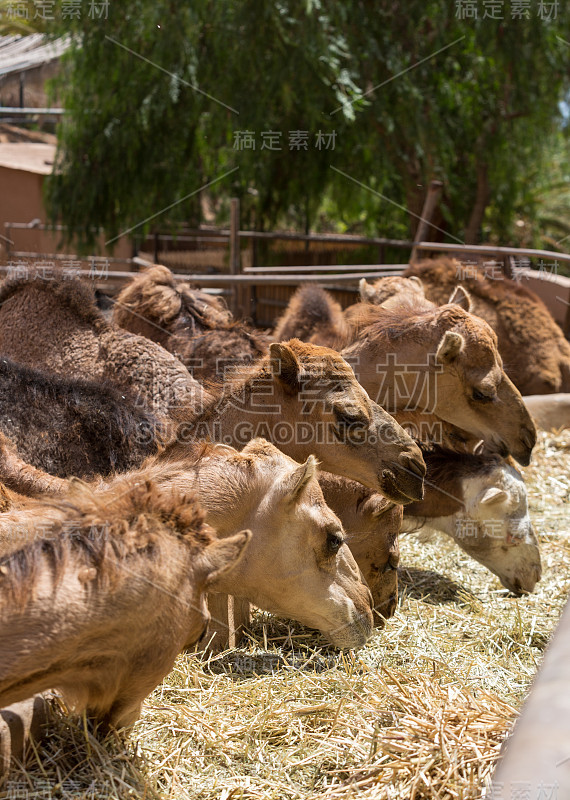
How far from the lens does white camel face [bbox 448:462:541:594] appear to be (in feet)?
14.6

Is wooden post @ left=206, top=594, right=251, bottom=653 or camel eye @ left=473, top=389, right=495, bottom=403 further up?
camel eye @ left=473, top=389, right=495, bottom=403

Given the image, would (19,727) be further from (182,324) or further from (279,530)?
(182,324)

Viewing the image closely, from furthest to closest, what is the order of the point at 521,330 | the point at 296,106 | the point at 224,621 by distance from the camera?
the point at 296,106 → the point at 521,330 → the point at 224,621

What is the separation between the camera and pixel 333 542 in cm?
298

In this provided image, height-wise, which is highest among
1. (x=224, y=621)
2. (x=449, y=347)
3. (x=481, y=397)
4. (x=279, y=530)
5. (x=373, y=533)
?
(x=449, y=347)

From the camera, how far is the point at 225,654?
3.36m

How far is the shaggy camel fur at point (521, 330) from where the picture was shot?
7219mm

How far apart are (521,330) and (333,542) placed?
4906mm

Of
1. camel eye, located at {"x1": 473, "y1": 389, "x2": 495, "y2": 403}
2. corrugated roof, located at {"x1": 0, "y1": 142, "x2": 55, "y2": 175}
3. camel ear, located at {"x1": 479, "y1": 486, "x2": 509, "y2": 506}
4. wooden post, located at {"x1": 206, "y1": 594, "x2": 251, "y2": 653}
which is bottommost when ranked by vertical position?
wooden post, located at {"x1": 206, "y1": 594, "x2": 251, "y2": 653}

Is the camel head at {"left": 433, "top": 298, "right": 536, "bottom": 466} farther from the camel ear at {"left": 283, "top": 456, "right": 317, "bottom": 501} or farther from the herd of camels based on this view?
the camel ear at {"left": 283, "top": 456, "right": 317, "bottom": 501}

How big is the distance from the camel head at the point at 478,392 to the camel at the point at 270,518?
1.72 metres

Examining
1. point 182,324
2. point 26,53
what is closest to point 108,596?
point 182,324

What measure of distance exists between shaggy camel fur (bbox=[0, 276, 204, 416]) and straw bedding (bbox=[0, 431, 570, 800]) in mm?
1273

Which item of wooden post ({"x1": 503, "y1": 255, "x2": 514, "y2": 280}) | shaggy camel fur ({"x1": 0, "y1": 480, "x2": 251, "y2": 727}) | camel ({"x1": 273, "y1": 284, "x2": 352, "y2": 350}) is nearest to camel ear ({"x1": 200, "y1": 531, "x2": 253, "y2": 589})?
shaggy camel fur ({"x1": 0, "y1": 480, "x2": 251, "y2": 727})
